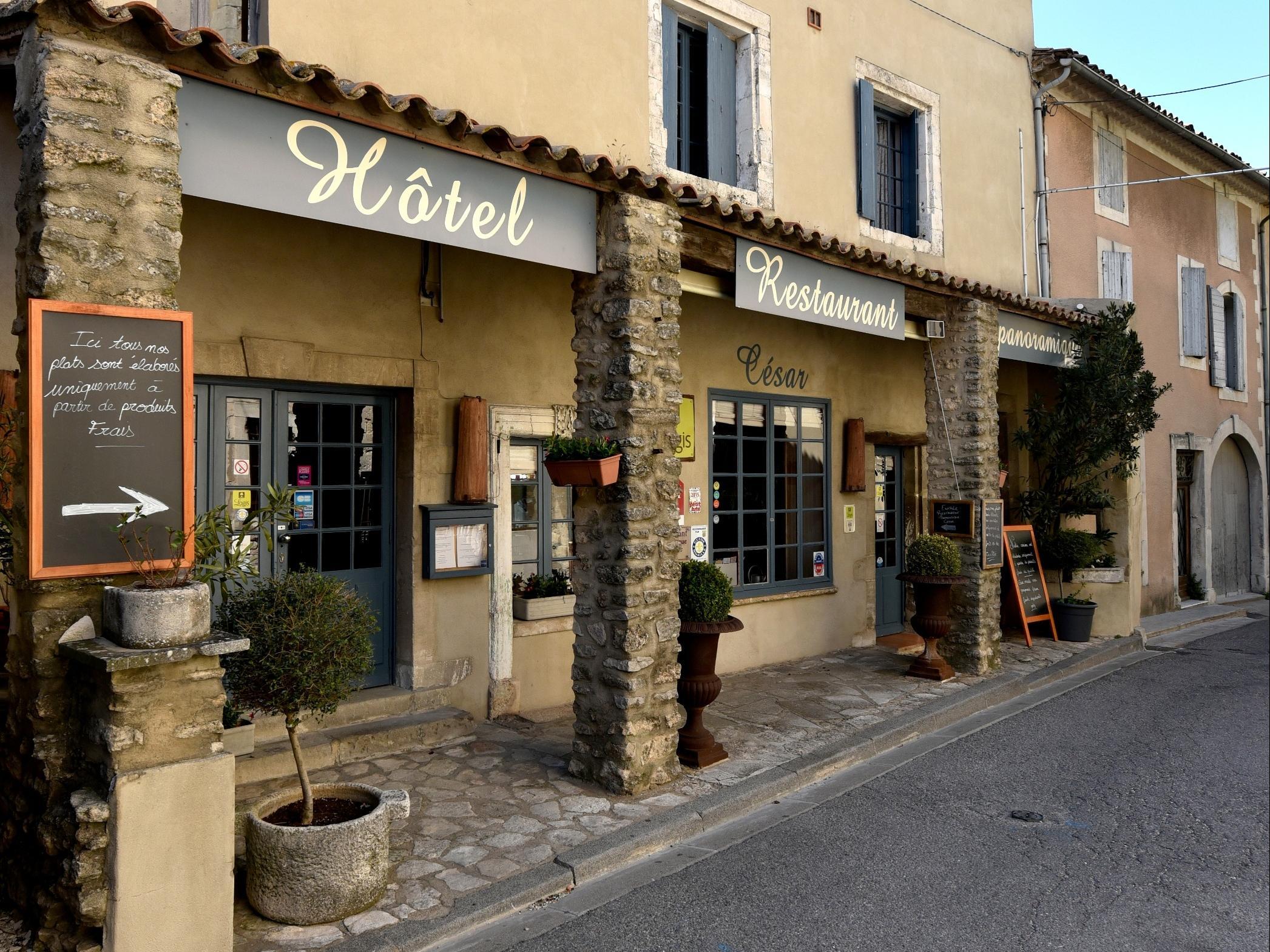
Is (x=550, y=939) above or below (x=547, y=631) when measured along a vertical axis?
below

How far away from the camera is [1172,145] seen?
14273 millimetres

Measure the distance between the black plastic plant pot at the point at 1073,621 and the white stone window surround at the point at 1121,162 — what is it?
5674 millimetres

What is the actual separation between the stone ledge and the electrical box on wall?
2837 mm

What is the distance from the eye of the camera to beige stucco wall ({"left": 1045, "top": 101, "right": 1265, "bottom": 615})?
12.2 metres

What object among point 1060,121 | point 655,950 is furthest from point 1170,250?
point 655,950

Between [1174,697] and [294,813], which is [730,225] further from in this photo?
[1174,697]

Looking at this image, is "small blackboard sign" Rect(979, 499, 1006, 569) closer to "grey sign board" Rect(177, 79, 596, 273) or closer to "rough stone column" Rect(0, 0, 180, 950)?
"grey sign board" Rect(177, 79, 596, 273)

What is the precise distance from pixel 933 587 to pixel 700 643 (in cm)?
325

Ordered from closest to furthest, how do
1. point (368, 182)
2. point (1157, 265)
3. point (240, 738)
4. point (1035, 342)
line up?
point (368, 182), point (240, 738), point (1035, 342), point (1157, 265)

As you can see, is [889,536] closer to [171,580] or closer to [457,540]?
[457,540]

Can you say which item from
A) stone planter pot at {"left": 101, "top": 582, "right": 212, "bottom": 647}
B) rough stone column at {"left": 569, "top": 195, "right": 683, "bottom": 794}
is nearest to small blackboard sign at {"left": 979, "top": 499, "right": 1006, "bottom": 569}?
rough stone column at {"left": 569, "top": 195, "right": 683, "bottom": 794}

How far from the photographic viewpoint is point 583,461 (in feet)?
17.0

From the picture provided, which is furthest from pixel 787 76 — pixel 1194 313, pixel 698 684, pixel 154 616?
pixel 1194 313

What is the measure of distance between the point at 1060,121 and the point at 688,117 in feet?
21.7
